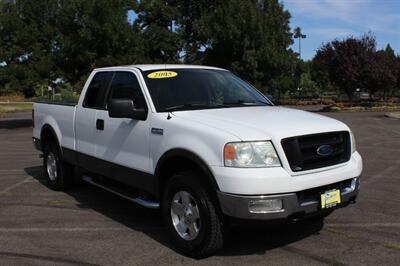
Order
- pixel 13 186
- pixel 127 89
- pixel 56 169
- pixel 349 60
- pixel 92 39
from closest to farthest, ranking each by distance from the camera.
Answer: pixel 127 89 < pixel 56 169 < pixel 13 186 < pixel 92 39 < pixel 349 60

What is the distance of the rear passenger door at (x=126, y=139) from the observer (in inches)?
213

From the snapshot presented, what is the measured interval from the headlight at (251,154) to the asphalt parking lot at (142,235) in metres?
0.58

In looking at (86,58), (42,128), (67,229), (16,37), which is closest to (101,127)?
(67,229)

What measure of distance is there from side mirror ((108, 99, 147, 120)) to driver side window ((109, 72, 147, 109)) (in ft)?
0.43

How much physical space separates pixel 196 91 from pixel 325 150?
178 centimetres

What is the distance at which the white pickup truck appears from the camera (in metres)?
4.31

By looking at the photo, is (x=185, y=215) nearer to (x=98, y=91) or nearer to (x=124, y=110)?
(x=124, y=110)

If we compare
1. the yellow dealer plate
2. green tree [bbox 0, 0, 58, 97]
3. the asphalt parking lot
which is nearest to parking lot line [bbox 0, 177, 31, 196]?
the asphalt parking lot

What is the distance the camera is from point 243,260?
4.70 meters

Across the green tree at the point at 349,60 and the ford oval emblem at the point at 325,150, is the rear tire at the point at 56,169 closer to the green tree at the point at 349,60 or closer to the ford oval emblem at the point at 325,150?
the ford oval emblem at the point at 325,150

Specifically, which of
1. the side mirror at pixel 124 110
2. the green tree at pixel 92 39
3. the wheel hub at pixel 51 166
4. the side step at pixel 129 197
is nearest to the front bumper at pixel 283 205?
the side step at pixel 129 197

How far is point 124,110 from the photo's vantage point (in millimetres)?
5227

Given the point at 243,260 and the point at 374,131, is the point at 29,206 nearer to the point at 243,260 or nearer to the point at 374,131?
the point at 243,260

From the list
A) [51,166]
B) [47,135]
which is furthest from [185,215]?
[47,135]
